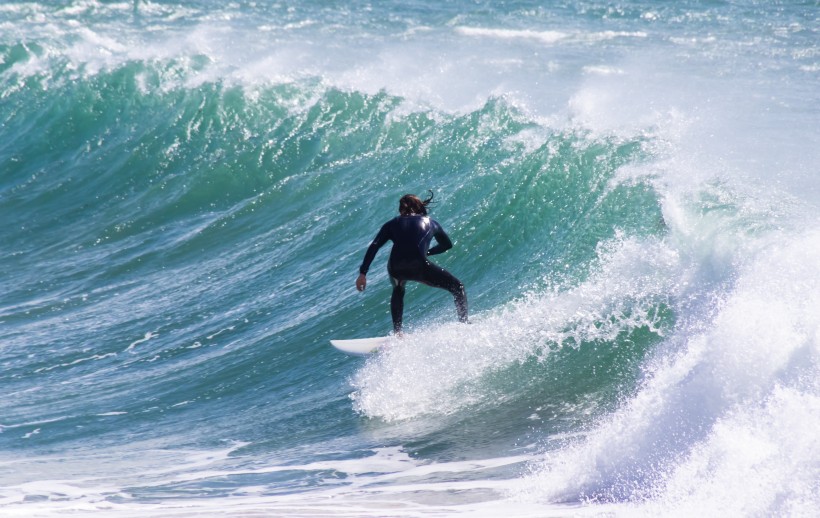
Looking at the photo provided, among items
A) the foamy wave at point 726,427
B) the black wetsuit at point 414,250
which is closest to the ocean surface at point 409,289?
the foamy wave at point 726,427

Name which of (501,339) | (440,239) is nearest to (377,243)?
(440,239)

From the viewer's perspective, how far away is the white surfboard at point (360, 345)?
9.26 metres

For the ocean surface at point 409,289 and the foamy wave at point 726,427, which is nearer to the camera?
the foamy wave at point 726,427

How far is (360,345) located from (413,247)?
112 centimetres

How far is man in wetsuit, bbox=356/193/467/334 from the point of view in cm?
882

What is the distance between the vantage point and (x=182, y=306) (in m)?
12.3

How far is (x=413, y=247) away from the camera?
881 centimetres

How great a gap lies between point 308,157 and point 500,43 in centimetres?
1039

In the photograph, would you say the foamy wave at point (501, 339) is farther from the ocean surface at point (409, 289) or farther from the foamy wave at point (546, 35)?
the foamy wave at point (546, 35)

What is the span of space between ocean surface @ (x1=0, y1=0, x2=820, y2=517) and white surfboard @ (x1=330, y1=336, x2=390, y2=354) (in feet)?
0.39

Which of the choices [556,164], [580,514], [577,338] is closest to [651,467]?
[580,514]

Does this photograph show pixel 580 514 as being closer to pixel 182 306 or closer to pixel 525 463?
pixel 525 463

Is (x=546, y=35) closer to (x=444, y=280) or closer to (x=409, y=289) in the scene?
(x=409, y=289)

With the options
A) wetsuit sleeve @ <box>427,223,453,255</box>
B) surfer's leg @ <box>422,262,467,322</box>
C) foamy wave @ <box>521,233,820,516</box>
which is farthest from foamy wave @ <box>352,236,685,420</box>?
foamy wave @ <box>521,233,820,516</box>
